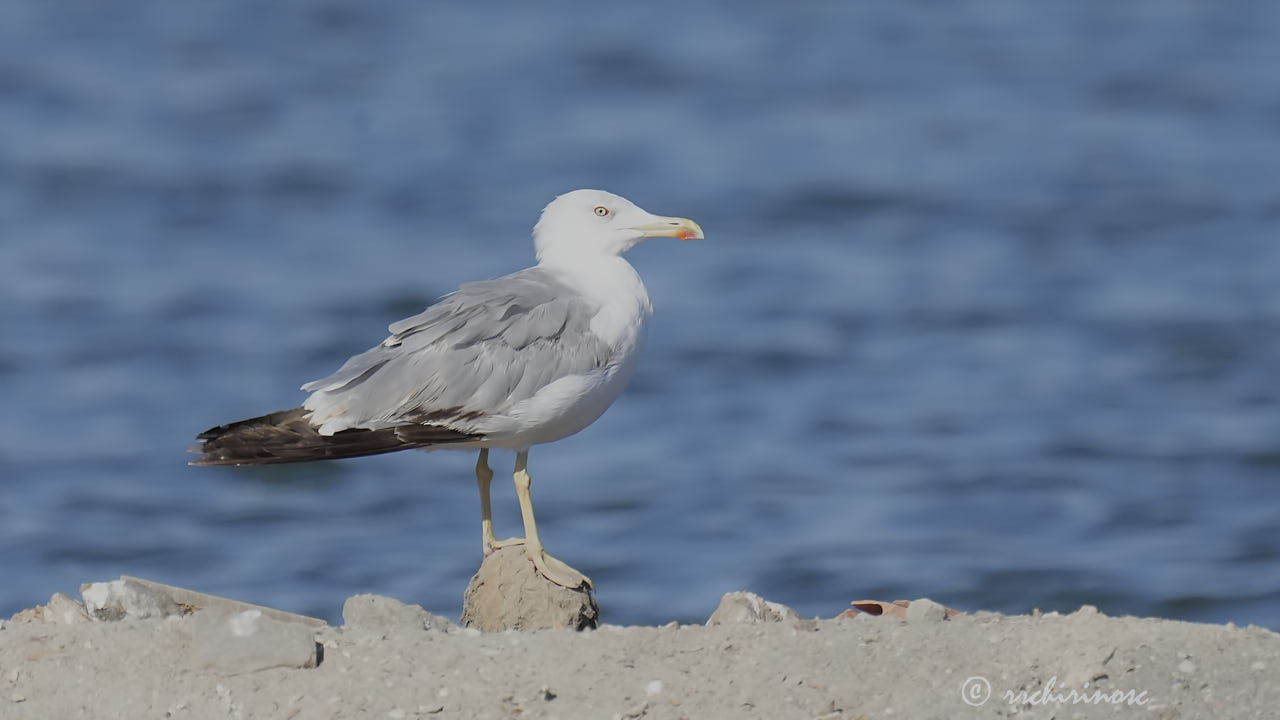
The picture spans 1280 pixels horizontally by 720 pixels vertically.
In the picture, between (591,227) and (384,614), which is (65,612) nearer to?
(384,614)

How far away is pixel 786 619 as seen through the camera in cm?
723

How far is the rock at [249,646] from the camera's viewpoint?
637 cm

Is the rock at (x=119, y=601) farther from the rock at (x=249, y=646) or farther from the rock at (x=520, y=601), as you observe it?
the rock at (x=520, y=601)

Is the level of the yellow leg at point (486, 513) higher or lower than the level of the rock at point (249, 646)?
higher

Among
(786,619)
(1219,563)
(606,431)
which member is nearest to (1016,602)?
(1219,563)

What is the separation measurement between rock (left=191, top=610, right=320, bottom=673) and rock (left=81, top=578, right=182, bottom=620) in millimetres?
545

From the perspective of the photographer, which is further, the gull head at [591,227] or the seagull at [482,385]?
the gull head at [591,227]

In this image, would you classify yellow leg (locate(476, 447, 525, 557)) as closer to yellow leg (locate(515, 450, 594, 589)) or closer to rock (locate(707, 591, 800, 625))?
yellow leg (locate(515, 450, 594, 589))

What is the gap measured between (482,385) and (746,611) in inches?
55.0

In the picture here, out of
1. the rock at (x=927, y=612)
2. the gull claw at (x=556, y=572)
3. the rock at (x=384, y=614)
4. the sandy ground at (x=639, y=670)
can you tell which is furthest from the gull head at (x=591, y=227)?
the sandy ground at (x=639, y=670)

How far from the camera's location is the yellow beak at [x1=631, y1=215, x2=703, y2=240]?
8.36 meters

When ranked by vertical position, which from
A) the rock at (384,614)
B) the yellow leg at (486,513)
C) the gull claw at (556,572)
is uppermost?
the yellow leg at (486,513)

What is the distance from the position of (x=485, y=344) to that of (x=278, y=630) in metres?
1.75

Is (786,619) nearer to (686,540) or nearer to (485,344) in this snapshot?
(485,344)
